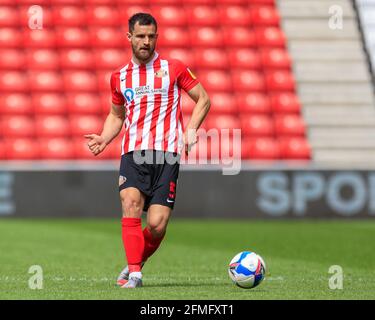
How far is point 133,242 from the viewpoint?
7656 millimetres

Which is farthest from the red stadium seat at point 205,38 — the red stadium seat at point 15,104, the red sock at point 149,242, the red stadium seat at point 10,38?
the red sock at point 149,242

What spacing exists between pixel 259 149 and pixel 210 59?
2.59 meters

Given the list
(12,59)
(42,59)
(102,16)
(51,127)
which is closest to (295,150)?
(51,127)

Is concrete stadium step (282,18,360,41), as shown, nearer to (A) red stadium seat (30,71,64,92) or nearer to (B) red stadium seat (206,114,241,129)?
(B) red stadium seat (206,114,241,129)

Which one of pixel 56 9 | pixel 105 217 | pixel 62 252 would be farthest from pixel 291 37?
pixel 62 252

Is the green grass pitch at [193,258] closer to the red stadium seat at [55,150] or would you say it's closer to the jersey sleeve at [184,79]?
the jersey sleeve at [184,79]

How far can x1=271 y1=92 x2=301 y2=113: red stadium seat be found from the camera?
19.6 metres

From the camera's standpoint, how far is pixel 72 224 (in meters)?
15.8

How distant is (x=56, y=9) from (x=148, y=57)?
13.3m

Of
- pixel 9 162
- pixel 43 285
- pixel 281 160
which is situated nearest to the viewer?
pixel 43 285

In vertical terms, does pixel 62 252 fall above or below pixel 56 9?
below

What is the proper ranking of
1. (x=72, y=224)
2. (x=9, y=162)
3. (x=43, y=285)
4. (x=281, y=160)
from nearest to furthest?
(x=43, y=285) → (x=72, y=224) → (x=9, y=162) → (x=281, y=160)

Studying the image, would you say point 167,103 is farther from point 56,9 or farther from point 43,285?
point 56,9

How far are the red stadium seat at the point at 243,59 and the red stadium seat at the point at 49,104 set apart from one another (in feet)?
11.3
